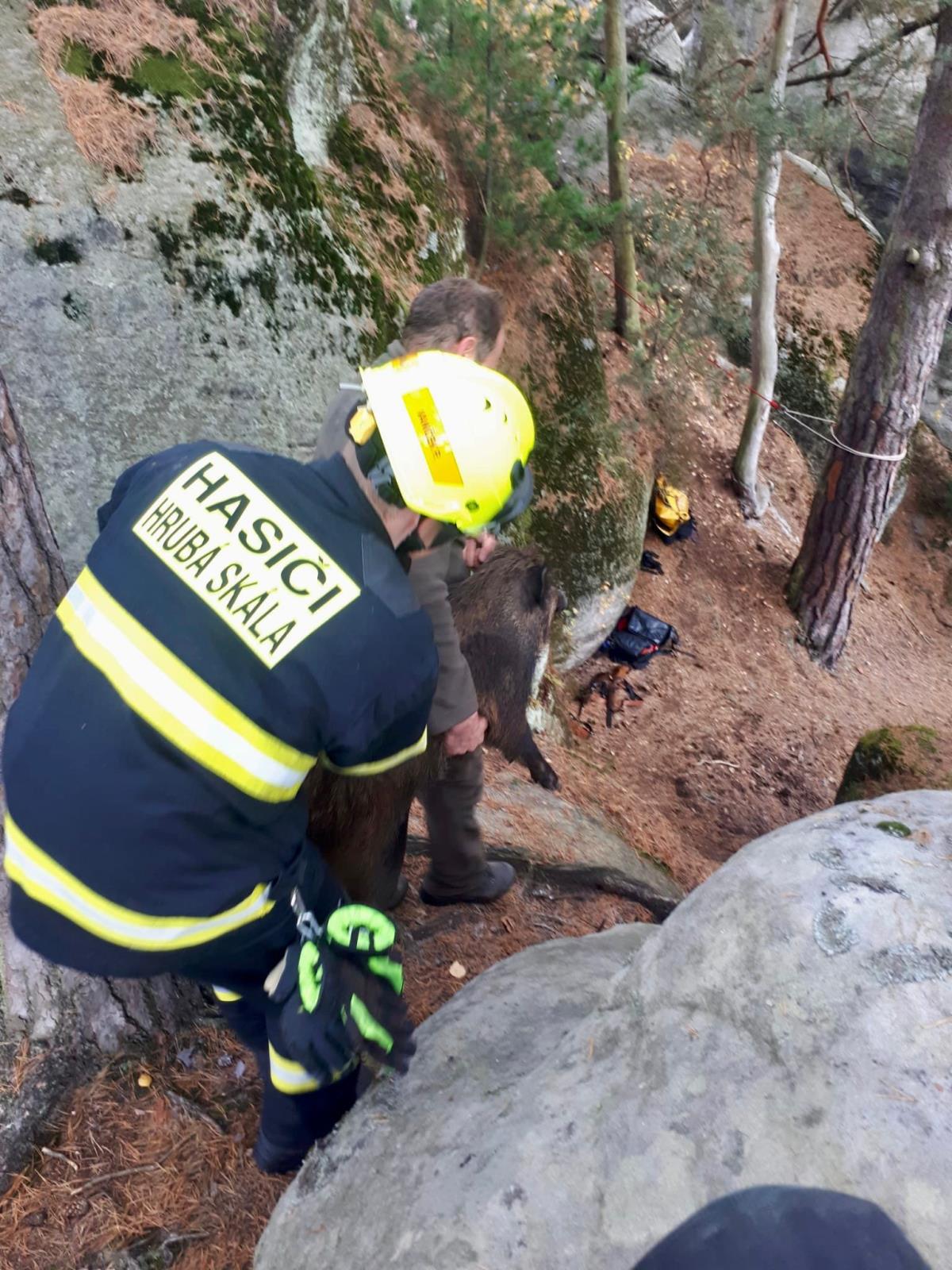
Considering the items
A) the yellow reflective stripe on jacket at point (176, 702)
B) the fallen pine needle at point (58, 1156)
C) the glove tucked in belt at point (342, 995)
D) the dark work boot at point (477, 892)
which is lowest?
the dark work boot at point (477, 892)

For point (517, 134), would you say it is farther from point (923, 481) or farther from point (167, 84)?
point (923, 481)

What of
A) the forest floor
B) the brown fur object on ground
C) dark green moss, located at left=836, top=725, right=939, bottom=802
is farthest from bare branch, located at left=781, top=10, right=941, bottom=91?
the brown fur object on ground

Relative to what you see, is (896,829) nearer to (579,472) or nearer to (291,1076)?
(291,1076)

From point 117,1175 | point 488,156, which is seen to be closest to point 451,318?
point 117,1175

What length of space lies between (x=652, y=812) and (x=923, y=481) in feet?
26.7

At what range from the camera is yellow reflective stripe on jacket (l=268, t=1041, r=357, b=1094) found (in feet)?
6.02

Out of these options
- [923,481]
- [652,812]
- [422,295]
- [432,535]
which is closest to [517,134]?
[422,295]

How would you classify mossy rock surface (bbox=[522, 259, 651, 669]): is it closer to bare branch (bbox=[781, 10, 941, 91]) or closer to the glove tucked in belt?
bare branch (bbox=[781, 10, 941, 91])

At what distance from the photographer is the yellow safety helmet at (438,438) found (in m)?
1.60

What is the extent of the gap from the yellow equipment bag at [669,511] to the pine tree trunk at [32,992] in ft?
22.0

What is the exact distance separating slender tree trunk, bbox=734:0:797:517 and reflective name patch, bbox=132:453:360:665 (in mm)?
6440

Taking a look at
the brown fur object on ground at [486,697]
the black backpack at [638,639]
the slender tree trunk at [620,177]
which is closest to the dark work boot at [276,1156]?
the brown fur object on ground at [486,697]

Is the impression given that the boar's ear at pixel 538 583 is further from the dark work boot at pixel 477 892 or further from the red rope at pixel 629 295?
the red rope at pixel 629 295

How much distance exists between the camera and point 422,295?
10.5 ft
